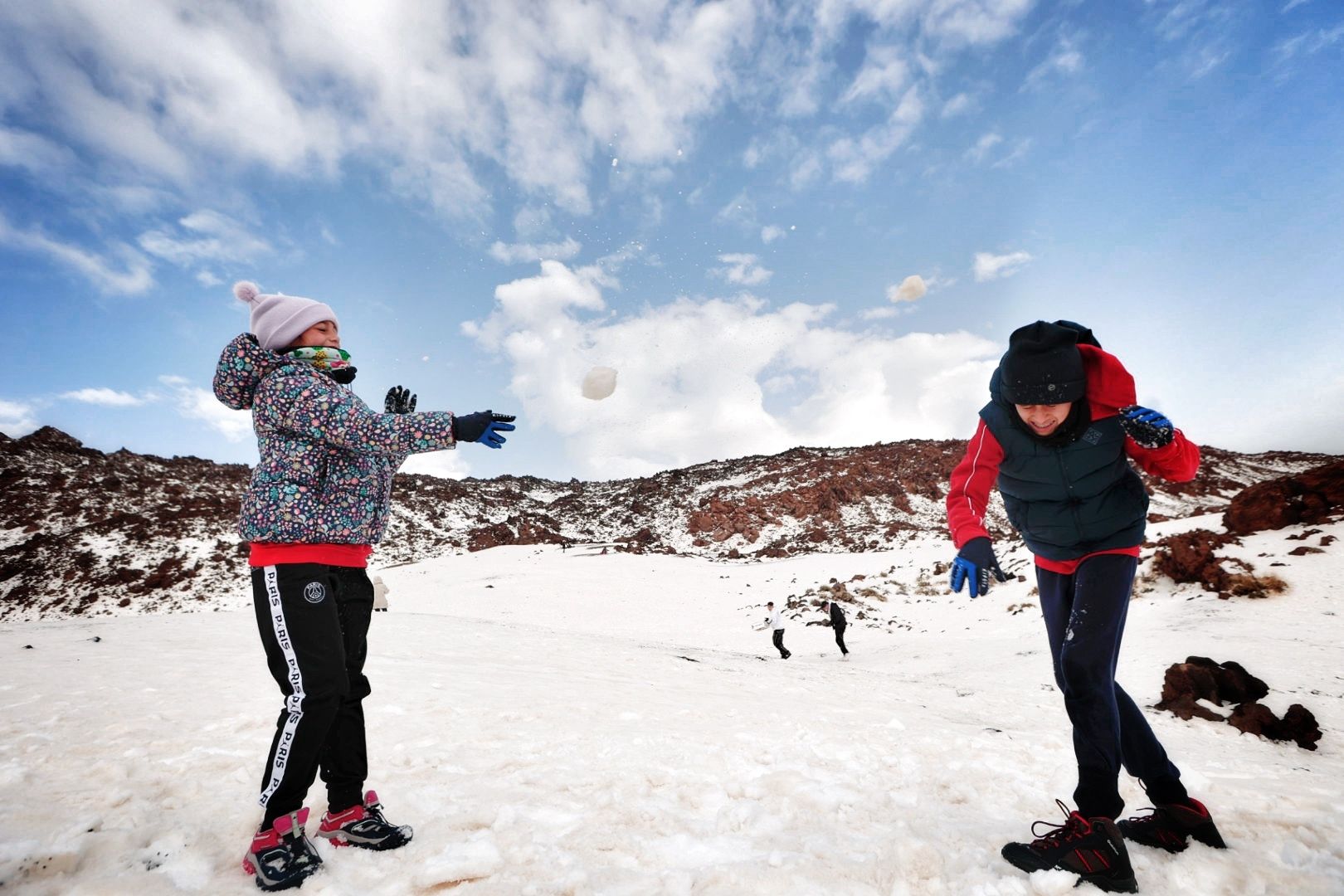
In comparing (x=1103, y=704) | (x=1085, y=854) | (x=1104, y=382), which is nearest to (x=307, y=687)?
(x=1085, y=854)

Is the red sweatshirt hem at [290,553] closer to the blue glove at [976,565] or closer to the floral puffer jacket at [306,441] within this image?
the floral puffer jacket at [306,441]

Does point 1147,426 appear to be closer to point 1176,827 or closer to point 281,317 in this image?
point 1176,827

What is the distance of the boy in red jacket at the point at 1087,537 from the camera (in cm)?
236

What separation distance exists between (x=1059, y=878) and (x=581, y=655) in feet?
24.2

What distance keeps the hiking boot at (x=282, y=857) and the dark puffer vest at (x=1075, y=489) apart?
3.10m

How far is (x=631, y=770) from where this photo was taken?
347cm

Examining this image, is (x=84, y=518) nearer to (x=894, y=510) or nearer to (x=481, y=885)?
(x=481, y=885)

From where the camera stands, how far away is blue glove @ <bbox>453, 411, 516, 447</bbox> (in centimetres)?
244

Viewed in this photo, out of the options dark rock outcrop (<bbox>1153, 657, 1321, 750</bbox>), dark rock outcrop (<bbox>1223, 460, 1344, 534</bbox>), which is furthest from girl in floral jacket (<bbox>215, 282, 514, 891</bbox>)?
dark rock outcrop (<bbox>1223, 460, 1344, 534</bbox>)

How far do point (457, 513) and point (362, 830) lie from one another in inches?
1586

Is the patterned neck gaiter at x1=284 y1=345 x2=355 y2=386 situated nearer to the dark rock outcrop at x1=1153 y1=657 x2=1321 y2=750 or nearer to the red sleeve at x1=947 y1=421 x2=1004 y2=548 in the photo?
the red sleeve at x1=947 y1=421 x2=1004 y2=548

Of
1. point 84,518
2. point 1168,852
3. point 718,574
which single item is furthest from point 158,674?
point 84,518

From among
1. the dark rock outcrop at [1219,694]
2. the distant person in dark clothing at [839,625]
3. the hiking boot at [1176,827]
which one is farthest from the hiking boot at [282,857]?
the distant person in dark clothing at [839,625]

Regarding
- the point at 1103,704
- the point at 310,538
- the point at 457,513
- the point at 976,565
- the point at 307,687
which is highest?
the point at 457,513
